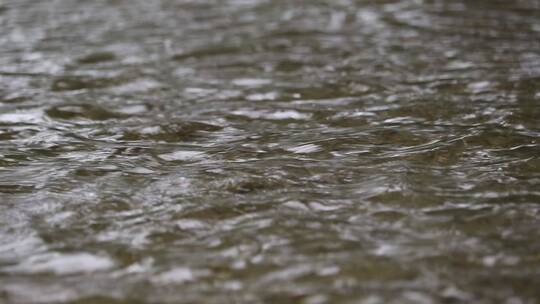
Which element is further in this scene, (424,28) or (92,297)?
(424,28)

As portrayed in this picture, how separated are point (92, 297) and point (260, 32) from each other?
3.95 m

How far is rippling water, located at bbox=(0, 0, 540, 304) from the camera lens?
80.3 inches

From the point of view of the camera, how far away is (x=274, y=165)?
288 cm

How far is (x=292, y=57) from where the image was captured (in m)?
4.89

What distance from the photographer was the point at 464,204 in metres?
2.47

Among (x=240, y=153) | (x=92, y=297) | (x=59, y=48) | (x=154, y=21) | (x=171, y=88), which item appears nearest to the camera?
(x=92, y=297)

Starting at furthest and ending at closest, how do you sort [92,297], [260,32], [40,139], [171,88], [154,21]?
[154,21], [260,32], [171,88], [40,139], [92,297]

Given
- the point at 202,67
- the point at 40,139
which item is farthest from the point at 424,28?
the point at 40,139

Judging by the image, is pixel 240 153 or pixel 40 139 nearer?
pixel 240 153

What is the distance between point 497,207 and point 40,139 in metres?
2.03

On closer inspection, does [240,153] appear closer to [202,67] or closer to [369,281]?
[369,281]

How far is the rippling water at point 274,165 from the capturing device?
2.04 meters

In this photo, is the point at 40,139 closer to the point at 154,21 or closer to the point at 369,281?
the point at 369,281

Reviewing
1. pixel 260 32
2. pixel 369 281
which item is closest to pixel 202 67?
pixel 260 32
